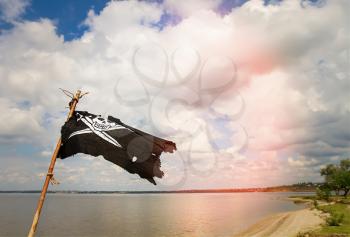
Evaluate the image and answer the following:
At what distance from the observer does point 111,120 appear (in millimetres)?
8367

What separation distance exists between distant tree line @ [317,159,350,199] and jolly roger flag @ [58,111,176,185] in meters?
88.1

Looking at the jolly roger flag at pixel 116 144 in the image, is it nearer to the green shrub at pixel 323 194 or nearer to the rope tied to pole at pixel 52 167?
the rope tied to pole at pixel 52 167

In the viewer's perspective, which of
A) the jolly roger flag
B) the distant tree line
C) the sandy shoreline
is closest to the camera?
the jolly roger flag

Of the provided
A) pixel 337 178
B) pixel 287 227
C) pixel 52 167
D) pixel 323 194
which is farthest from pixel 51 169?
pixel 337 178

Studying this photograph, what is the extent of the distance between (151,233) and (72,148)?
138 feet

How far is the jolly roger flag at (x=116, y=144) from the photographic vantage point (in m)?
7.89

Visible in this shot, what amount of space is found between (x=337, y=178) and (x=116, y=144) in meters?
98.5

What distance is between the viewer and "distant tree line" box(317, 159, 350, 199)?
92562 millimetres

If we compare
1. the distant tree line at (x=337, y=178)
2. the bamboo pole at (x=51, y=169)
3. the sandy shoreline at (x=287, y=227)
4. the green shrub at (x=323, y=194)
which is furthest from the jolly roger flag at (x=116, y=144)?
the distant tree line at (x=337, y=178)

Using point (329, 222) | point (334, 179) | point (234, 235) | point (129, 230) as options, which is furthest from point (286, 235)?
point (334, 179)

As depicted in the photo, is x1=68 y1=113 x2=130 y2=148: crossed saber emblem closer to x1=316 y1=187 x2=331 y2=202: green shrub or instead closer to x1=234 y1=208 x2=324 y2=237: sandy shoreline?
x1=234 y1=208 x2=324 y2=237: sandy shoreline

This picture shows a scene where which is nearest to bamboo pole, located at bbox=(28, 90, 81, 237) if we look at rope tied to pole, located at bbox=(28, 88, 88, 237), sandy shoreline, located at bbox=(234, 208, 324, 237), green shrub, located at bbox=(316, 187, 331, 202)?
rope tied to pole, located at bbox=(28, 88, 88, 237)

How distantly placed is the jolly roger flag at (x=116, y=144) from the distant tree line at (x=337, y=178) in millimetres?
88138

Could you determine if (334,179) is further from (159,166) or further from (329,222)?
(159,166)
